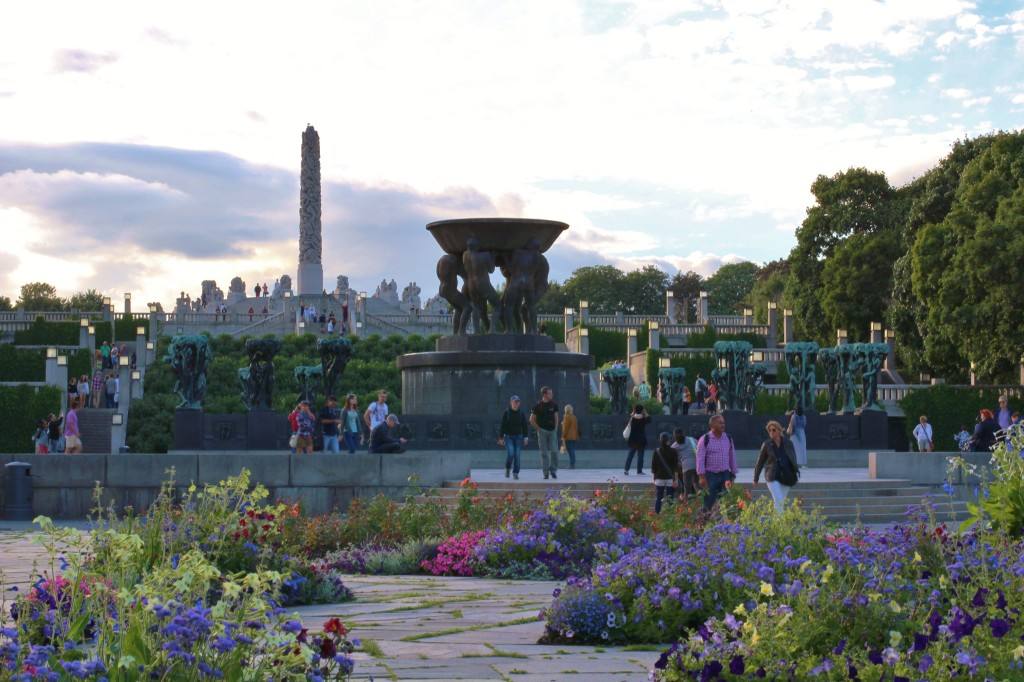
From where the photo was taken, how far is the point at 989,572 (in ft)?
25.0

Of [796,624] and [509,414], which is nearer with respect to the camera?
[796,624]

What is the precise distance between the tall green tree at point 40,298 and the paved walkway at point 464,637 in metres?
86.6

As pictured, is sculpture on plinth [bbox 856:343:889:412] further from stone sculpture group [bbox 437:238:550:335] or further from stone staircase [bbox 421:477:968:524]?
stone staircase [bbox 421:477:968:524]

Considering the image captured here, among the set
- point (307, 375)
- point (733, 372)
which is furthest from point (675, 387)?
point (307, 375)

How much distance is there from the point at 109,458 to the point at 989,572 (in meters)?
15.6

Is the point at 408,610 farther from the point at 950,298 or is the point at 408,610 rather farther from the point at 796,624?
the point at 950,298

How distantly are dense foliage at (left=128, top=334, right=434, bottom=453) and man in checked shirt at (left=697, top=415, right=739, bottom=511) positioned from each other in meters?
20.1

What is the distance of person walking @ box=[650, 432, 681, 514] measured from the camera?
682 inches

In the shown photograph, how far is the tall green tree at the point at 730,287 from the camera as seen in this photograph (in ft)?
356

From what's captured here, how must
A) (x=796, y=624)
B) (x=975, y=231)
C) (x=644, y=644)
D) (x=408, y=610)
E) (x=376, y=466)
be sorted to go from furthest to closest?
(x=975, y=231), (x=376, y=466), (x=408, y=610), (x=644, y=644), (x=796, y=624)

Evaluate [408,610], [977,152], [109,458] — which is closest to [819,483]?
[109,458]

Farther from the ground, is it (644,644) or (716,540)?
(716,540)

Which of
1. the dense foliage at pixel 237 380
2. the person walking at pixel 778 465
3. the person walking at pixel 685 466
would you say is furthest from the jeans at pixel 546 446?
the dense foliage at pixel 237 380

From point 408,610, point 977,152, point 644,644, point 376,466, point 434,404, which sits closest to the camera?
point 644,644
